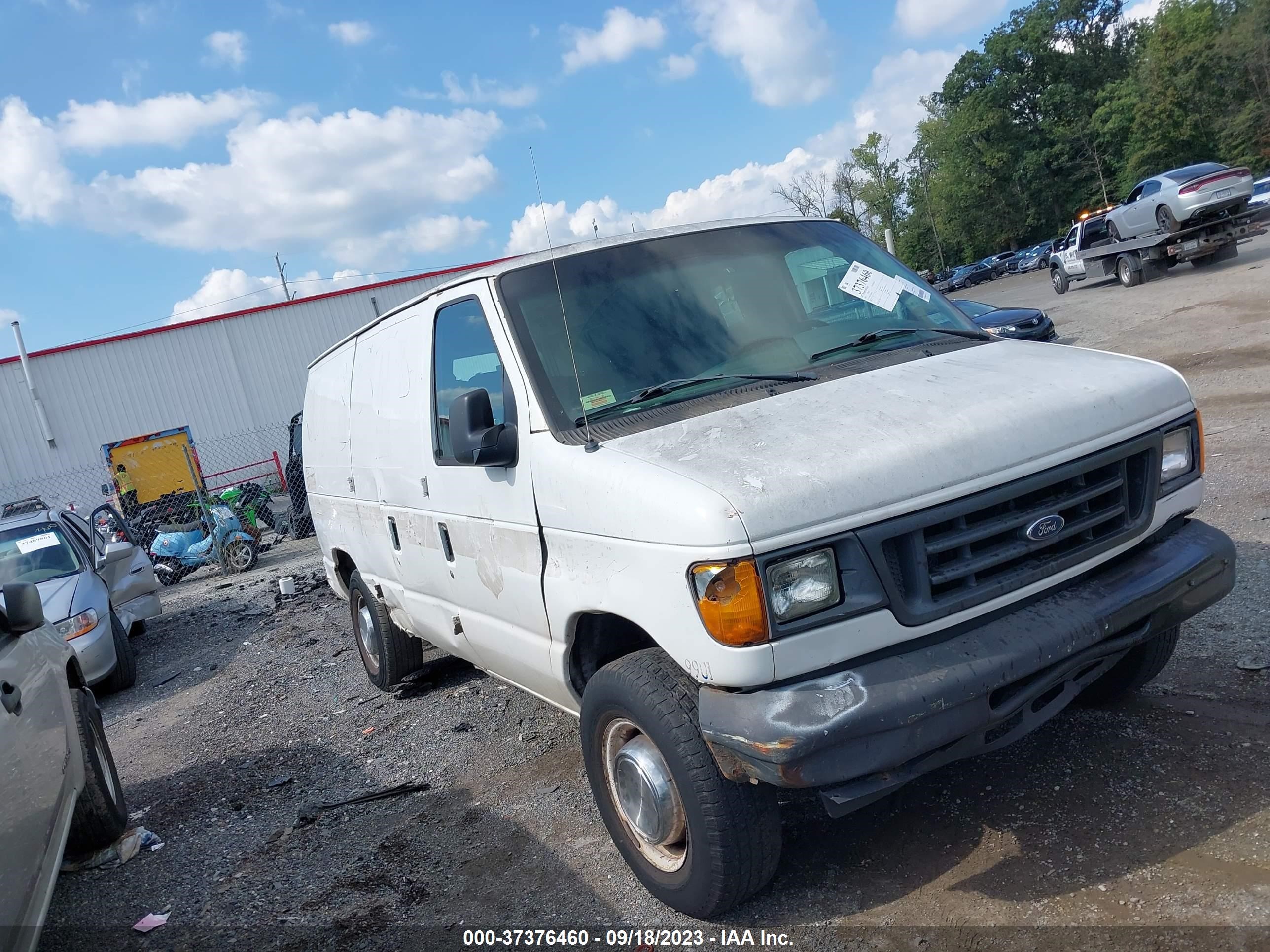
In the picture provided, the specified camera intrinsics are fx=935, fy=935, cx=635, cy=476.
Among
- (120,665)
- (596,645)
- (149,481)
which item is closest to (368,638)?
→ (120,665)

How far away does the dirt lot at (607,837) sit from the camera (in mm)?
2854

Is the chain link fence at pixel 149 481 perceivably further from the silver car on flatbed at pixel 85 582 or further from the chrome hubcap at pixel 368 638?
the chrome hubcap at pixel 368 638

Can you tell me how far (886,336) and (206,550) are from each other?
13.8 meters

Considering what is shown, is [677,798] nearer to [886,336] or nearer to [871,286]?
[886,336]

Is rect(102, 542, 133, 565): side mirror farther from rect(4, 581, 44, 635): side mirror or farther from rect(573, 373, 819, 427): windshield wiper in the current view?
rect(573, 373, 819, 427): windshield wiper

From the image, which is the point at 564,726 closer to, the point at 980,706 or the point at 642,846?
the point at 642,846

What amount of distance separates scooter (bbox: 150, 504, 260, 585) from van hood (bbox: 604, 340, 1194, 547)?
42.7 ft

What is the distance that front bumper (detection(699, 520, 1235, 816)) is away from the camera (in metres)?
2.53

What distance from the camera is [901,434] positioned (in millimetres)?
2812

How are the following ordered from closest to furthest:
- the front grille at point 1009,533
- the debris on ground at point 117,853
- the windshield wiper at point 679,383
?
the front grille at point 1009,533
the windshield wiper at point 679,383
the debris on ground at point 117,853

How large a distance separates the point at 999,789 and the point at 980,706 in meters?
1.09

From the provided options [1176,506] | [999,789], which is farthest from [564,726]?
Result: [1176,506]

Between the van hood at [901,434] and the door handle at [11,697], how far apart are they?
219 cm

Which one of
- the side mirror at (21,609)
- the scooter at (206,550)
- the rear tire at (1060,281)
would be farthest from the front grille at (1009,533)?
the rear tire at (1060,281)
